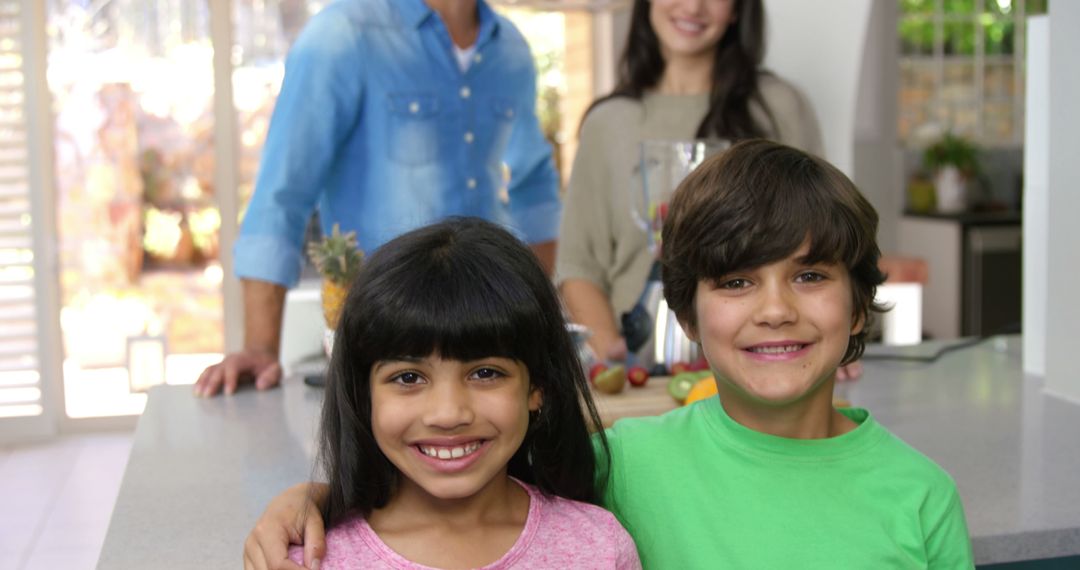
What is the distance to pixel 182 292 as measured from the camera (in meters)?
5.29

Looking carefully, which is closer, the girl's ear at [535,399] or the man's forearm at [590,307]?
the girl's ear at [535,399]

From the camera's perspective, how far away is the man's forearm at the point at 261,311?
1969 millimetres

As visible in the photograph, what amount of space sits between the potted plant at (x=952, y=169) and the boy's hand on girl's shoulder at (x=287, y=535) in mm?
5129

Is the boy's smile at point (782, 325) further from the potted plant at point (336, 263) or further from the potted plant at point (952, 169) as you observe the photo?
the potted plant at point (952, 169)

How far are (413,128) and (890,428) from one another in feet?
3.09

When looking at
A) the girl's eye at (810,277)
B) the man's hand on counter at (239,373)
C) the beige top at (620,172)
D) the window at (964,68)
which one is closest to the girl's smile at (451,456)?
the girl's eye at (810,277)

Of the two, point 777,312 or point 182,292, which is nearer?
point 777,312

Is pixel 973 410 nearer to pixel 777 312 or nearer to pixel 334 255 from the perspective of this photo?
pixel 777 312

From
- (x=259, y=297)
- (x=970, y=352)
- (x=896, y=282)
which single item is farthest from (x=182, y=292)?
(x=970, y=352)

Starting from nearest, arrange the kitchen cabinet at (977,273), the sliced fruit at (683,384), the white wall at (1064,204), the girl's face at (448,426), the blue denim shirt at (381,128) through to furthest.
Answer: the girl's face at (448,426)
the sliced fruit at (683,384)
the white wall at (1064,204)
the blue denim shirt at (381,128)
the kitchen cabinet at (977,273)

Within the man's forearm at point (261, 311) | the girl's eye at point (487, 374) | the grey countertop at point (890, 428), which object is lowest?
the grey countertop at point (890, 428)

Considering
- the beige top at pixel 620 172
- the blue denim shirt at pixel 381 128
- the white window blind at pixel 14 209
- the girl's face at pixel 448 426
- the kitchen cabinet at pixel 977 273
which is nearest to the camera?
the girl's face at pixel 448 426

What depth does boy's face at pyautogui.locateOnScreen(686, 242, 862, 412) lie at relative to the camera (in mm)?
1111

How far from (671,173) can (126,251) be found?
403cm
